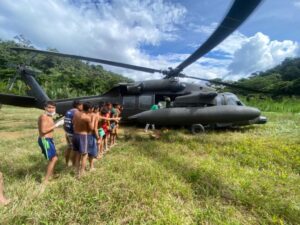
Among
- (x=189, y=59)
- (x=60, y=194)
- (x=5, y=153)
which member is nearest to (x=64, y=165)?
(x=60, y=194)

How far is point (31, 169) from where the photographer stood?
4.45 m

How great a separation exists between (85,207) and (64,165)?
2.16 metres

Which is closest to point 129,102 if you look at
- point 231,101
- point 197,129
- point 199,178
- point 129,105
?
point 129,105

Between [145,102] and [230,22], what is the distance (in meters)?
6.21

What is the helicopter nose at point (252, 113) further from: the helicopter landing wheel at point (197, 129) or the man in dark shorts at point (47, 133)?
the man in dark shorts at point (47, 133)

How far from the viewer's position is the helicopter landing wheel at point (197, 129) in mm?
8300

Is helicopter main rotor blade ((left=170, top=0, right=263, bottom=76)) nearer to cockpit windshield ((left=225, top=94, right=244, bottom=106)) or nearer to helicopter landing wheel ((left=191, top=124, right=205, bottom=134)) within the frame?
helicopter landing wheel ((left=191, top=124, right=205, bottom=134))

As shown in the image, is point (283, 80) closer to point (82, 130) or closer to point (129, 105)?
point (129, 105)

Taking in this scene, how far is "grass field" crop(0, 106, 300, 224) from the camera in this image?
2.77 meters

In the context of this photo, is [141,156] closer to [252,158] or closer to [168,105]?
[252,158]

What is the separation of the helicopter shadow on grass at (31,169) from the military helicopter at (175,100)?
3315 mm

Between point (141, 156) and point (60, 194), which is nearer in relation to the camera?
point (60, 194)

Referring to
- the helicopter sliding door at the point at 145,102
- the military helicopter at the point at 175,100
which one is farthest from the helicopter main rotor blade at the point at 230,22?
the helicopter sliding door at the point at 145,102

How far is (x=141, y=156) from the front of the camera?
17.6 ft
